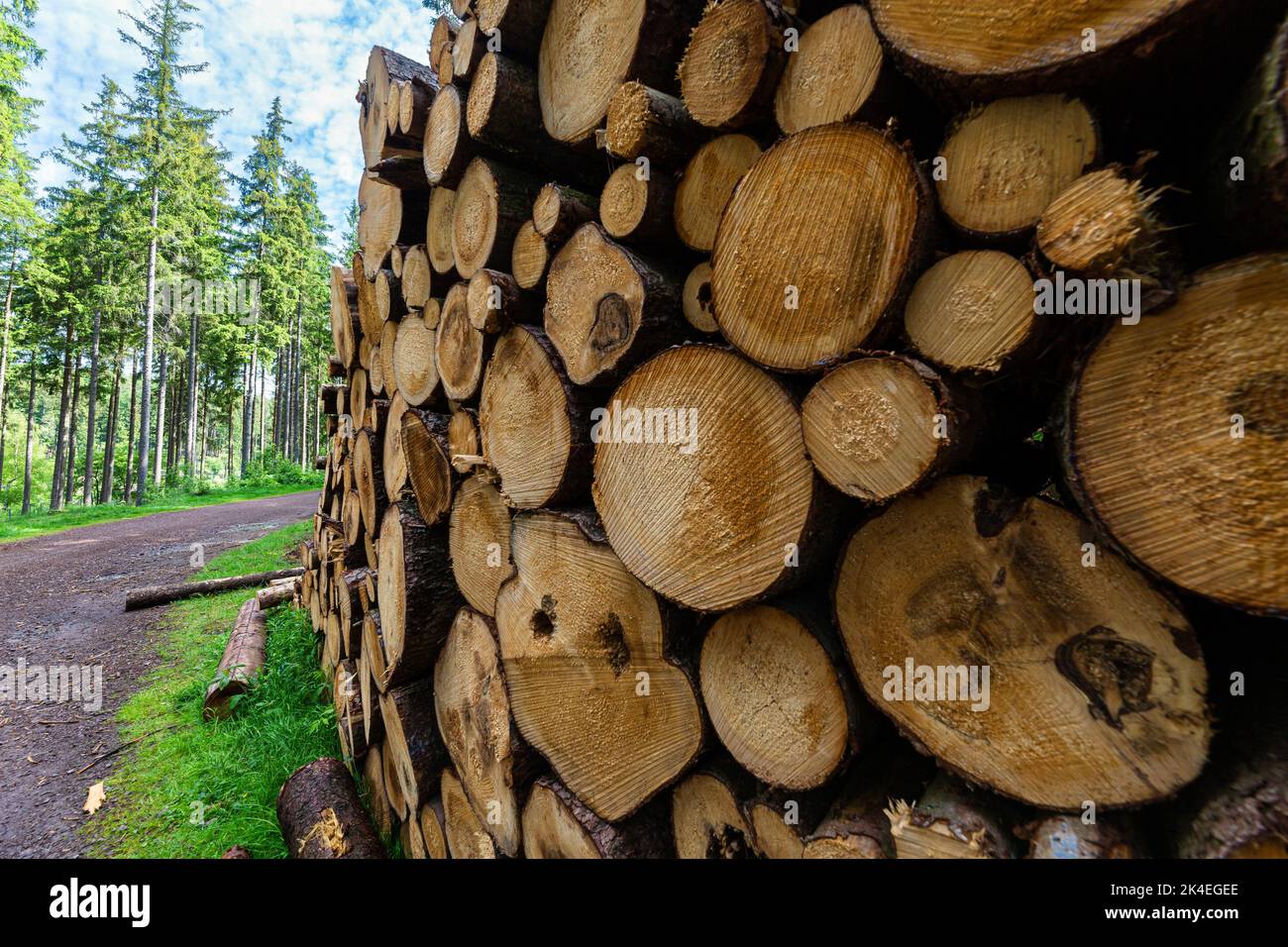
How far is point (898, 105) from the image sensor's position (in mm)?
1145

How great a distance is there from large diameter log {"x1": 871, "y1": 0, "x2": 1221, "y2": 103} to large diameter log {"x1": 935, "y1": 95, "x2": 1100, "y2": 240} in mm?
35

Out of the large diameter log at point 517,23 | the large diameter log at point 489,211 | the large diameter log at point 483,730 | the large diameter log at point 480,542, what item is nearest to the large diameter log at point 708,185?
the large diameter log at point 489,211

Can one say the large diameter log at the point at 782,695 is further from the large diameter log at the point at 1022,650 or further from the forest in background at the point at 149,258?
the forest in background at the point at 149,258

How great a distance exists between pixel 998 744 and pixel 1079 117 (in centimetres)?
107

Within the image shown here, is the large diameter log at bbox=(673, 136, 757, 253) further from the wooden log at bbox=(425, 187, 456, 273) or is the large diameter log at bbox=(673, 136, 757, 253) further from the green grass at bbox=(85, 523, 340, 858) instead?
the green grass at bbox=(85, 523, 340, 858)

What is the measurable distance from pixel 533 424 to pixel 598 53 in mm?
1189

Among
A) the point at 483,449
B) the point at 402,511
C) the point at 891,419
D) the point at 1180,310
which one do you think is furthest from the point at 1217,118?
the point at 402,511

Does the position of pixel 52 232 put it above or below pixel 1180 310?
above

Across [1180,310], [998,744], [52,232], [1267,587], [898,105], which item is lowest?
[998,744]

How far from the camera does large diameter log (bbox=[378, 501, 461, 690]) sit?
7.84ft

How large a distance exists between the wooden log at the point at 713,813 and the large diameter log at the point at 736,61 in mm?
1644

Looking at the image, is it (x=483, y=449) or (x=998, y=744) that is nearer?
(x=998, y=744)

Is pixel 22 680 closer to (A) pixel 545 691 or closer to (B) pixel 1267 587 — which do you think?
(A) pixel 545 691

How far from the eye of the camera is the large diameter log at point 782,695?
45.2 inches
